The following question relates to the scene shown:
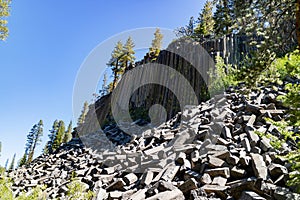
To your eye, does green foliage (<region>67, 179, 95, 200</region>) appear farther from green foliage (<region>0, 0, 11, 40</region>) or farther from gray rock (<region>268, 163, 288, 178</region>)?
green foliage (<region>0, 0, 11, 40</region>)

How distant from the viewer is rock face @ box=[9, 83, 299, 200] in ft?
15.6

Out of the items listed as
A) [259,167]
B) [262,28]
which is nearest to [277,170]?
[259,167]

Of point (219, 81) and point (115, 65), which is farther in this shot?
point (115, 65)

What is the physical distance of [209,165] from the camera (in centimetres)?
582

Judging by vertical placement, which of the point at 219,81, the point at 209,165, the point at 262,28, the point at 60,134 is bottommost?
the point at 209,165

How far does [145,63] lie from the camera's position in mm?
25703

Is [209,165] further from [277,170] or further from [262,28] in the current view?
[262,28]

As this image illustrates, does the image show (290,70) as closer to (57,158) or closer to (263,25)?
(263,25)

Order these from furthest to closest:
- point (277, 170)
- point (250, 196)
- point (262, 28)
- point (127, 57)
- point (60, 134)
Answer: point (60, 134)
point (127, 57)
point (262, 28)
point (277, 170)
point (250, 196)

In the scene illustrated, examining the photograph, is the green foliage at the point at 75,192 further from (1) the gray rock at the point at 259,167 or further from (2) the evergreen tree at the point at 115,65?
(2) the evergreen tree at the point at 115,65

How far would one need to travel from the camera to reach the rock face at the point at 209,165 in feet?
15.6

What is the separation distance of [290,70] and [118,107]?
21949mm

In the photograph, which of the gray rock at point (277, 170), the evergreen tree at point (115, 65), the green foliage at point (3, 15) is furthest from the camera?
the evergreen tree at point (115, 65)

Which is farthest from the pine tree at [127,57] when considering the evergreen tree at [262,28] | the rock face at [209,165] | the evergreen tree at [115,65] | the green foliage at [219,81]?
the evergreen tree at [262,28]
